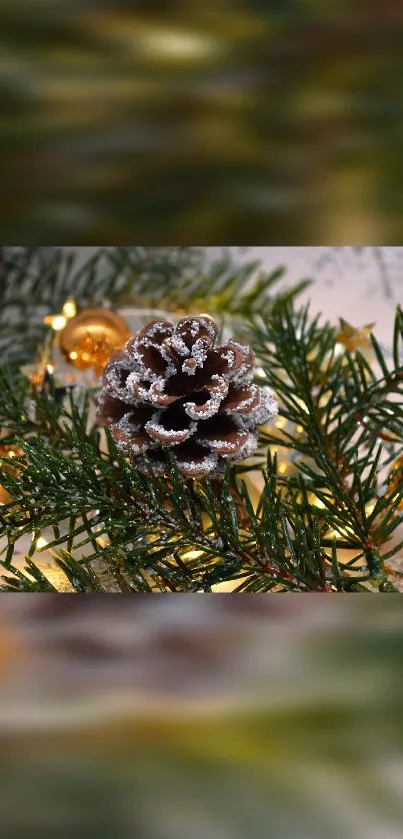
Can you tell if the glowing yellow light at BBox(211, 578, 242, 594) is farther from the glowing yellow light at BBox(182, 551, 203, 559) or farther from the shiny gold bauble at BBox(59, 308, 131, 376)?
the shiny gold bauble at BBox(59, 308, 131, 376)

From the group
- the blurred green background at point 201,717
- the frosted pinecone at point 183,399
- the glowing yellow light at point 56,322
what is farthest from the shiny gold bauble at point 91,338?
the blurred green background at point 201,717

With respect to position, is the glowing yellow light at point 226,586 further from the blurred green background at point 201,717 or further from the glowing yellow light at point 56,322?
the glowing yellow light at point 56,322
